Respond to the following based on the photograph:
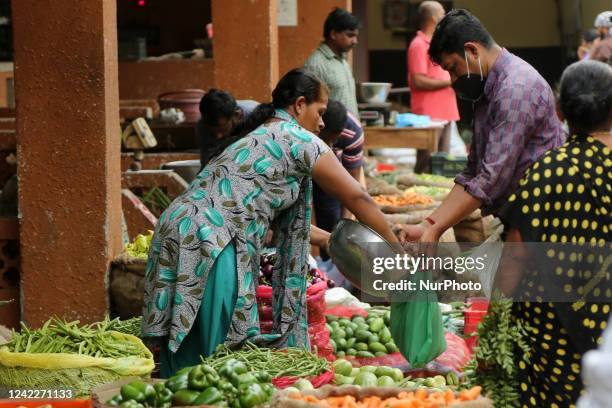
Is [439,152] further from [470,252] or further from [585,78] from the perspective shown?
[585,78]

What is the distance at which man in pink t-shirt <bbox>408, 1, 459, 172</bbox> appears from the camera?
1245 cm

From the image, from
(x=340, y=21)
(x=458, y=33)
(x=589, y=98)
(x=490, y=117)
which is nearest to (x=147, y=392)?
(x=589, y=98)

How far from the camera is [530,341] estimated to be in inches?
176

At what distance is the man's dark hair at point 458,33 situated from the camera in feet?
18.8

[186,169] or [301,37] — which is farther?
[301,37]

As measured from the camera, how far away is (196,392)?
14.7ft

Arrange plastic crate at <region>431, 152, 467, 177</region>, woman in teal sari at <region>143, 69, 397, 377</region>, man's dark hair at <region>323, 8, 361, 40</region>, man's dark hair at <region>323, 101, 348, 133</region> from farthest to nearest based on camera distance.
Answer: plastic crate at <region>431, 152, 467, 177</region>
man's dark hair at <region>323, 8, 361, 40</region>
man's dark hair at <region>323, 101, 348, 133</region>
woman in teal sari at <region>143, 69, 397, 377</region>

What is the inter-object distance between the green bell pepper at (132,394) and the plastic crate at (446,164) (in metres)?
8.51

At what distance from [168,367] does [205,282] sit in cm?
47

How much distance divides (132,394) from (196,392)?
0.76 feet

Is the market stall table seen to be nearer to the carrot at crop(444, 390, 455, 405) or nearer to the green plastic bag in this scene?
the green plastic bag

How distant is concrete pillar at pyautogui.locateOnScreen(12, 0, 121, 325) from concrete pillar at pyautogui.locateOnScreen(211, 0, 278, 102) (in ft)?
10.1

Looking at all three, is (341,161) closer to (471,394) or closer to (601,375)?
(471,394)

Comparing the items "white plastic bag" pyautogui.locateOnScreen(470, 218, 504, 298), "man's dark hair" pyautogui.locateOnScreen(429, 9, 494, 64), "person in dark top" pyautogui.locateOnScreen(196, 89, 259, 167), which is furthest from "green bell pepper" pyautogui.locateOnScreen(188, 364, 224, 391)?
"person in dark top" pyautogui.locateOnScreen(196, 89, 259, 167)
